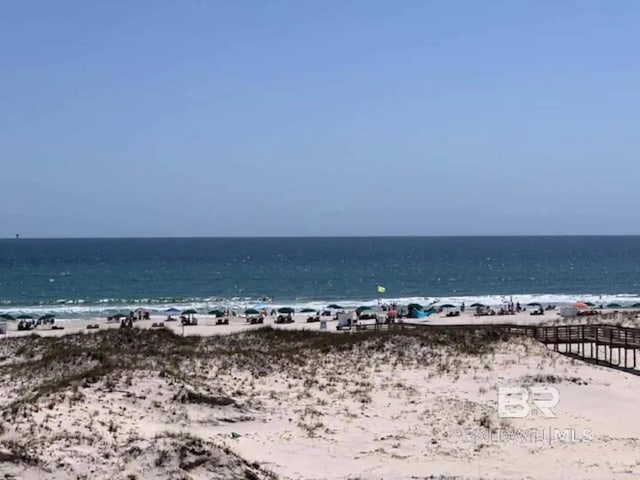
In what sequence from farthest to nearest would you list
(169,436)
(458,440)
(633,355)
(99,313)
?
(99,313) → (633,355) → (458,440) → (169,436)

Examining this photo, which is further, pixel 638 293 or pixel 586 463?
pixel 638 293

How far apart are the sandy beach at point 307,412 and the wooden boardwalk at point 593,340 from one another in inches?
60.4

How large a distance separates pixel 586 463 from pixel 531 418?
417 centimetres

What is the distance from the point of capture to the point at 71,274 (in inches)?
4422

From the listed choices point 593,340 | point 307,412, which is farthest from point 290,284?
point 307,412

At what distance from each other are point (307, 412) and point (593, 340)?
16.0 m

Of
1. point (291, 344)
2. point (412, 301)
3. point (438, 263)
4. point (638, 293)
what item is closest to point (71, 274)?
point (412, 301)

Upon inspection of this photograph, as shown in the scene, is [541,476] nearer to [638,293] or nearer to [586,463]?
[586,463]

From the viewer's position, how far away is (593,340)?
3141 cm

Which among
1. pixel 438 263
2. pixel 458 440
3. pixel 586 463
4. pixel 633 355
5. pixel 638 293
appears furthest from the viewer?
pixel 438 263

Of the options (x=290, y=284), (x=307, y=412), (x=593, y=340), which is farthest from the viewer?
(x=290, y=284)

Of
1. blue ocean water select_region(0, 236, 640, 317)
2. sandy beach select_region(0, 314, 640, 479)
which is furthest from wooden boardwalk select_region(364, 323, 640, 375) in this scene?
blue ocean water select_region(0, 236, 640, 317)

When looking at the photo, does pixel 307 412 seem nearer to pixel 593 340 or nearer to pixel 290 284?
pixel 593 340

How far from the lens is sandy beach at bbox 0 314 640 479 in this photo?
586 inches
